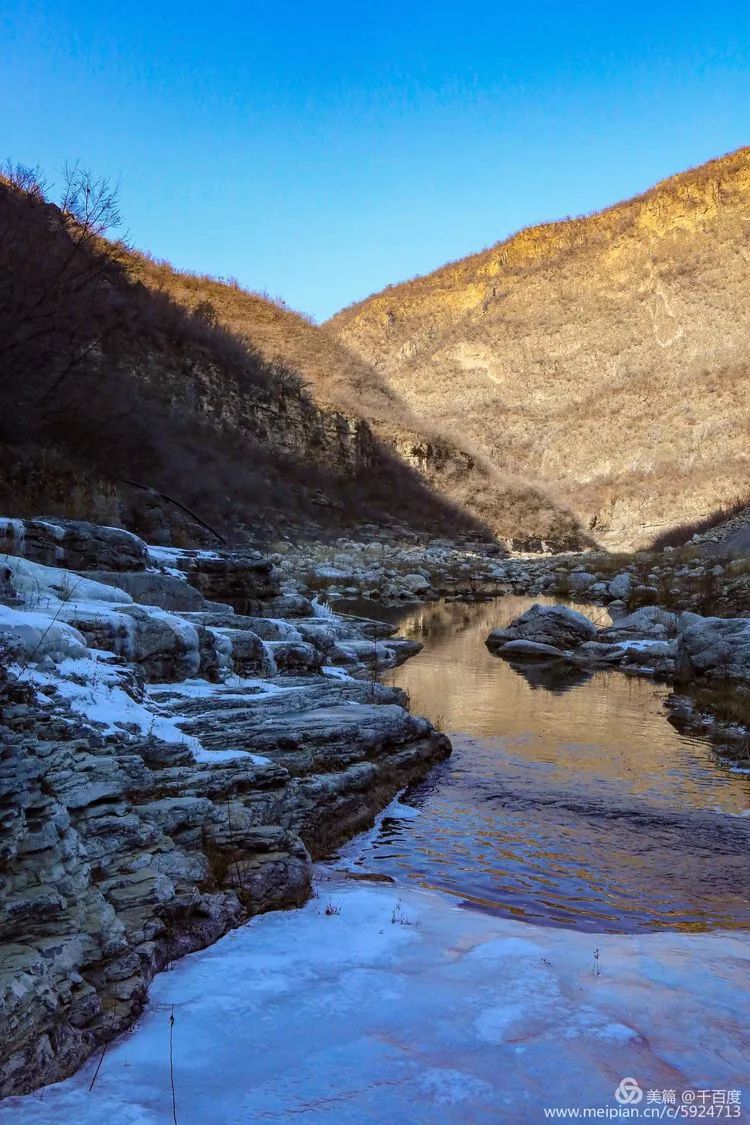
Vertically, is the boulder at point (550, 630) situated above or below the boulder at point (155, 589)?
below

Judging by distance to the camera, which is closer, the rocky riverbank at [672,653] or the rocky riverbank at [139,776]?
the rocky riverbank at [139,776]

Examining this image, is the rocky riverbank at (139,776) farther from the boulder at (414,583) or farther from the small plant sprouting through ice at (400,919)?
the boulder at (414,583)

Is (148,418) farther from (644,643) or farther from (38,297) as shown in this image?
(644,643)

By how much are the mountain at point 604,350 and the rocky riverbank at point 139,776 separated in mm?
35425

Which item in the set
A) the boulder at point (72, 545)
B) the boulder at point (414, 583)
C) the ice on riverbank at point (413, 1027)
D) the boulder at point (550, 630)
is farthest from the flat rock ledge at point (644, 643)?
the ice on riverbank at point (413, 1027)

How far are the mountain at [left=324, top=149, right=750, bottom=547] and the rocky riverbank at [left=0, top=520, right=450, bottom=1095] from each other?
35425mm

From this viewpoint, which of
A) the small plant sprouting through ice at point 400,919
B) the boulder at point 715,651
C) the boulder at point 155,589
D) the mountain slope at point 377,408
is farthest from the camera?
the mountain slope at point 377,408

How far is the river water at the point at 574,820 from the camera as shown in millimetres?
5367

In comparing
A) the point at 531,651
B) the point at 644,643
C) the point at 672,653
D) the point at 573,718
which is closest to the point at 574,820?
the point at 573,718

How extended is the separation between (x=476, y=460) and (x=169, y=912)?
146ft

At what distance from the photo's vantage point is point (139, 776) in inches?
195

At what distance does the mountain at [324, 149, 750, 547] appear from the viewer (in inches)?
1945

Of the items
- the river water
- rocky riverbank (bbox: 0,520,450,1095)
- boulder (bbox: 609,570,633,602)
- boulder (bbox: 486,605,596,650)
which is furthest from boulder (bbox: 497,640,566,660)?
boulder (bbox: 609,570,633,602)

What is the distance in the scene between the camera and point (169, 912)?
13.1ft
